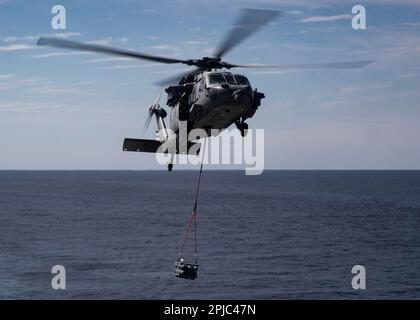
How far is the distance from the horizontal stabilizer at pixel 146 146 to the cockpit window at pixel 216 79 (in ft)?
22.7

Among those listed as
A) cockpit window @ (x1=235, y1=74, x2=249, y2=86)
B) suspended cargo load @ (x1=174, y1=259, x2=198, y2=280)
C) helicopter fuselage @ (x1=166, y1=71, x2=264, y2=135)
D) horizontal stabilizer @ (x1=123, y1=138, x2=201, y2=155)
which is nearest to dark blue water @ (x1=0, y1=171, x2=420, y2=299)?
suspended cargo load @ (x1=174, y1=259, x2=198, y2=280)

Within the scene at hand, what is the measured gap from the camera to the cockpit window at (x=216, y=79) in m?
24.5

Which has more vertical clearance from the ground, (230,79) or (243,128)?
(230,79)

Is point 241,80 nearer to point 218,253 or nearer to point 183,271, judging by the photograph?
point 183,271

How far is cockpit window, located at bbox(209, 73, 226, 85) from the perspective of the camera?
80.4 feet

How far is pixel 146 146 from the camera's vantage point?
3222 centimetres

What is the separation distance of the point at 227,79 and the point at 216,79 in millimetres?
511

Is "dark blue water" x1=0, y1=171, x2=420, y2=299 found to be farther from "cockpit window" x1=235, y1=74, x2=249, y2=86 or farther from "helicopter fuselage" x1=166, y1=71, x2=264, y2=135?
"cockpit window" x1=235, y1=74, x2=249, y2=86

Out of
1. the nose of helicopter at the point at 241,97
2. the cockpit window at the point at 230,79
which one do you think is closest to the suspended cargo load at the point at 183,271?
the cockpit window at the point at 230,79

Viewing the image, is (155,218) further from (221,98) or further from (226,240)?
(221,98)

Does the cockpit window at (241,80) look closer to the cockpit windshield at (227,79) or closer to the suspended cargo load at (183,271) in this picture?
the cockpit windshield at (227,79)

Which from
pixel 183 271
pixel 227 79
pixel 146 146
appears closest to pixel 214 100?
pixel 227 79
